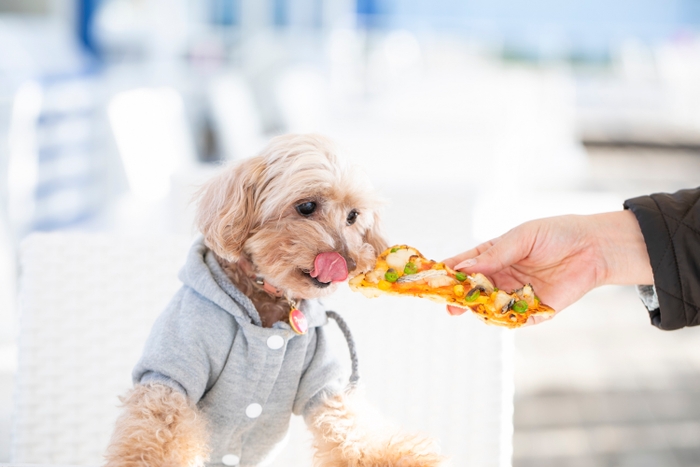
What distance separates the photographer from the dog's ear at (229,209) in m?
1.20

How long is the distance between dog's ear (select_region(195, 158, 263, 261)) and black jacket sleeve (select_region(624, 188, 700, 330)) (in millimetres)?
756

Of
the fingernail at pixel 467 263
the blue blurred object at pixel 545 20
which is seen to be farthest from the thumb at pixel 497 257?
the blue blurred object at pixel 545 20

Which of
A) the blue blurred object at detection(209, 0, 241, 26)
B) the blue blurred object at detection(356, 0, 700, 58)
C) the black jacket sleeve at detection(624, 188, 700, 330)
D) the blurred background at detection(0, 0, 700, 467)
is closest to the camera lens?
the black jacket sleeve at detection(624, 188, 700, 330)

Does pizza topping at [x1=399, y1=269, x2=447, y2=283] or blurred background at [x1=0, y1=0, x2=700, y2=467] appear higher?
pizza topping at [x1=399, y1=269, x2=447, y2=283]

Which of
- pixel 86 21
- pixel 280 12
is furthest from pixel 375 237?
pixel 280 12

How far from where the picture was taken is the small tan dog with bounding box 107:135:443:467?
3.51 ft

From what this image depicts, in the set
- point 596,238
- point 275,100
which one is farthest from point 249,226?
point 275,100

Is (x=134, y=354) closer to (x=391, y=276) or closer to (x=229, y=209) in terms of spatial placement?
(x=229, y=209)

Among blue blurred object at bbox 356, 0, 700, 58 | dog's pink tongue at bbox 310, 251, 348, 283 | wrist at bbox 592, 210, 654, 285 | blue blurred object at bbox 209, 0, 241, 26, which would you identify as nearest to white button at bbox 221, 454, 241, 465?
dog's pink tongue at bbox 310, 251, 348, 283

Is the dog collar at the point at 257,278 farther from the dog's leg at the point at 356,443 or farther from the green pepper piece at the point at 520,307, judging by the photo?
the green pepper piece at the point at 520,307

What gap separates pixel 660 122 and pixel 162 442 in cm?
1107

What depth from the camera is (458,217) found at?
1.87 metres

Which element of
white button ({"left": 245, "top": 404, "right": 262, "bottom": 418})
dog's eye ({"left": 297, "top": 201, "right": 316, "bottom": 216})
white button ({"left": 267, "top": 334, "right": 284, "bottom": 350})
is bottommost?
white button ({"left": 245, "top": 404, "right": 262, "bottom": 418})

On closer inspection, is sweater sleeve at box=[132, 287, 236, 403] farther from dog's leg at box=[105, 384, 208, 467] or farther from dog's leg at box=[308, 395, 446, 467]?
dog's leg at box=[308, 395, 446, 467]
